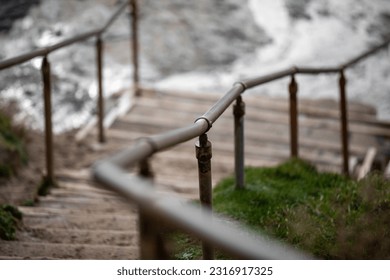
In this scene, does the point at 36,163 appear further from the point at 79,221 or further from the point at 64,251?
the point at 64,251

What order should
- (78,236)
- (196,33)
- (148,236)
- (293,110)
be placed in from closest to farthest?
(148,236)
(78,236)
(293,110)
(196,33)

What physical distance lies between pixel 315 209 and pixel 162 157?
6.89 feet

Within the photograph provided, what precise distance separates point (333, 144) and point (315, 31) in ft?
10.1

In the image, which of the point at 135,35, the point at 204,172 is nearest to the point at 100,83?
the point at 135,35

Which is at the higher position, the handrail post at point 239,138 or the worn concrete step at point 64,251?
the handrail post at point 239,138

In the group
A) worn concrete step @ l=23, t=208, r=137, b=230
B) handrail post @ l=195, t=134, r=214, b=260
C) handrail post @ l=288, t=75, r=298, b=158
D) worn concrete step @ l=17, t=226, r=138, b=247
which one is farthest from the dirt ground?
handrail post @ l=195, t=134, r=214, b=260

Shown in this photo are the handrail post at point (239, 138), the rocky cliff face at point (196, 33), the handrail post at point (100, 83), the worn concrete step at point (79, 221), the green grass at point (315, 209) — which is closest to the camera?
the green grass at point (315, 209)

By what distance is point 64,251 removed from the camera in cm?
262

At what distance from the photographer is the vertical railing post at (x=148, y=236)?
1.36 m

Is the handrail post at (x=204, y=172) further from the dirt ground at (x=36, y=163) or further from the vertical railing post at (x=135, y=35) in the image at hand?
the vertical railing post at (x=135, y=35)

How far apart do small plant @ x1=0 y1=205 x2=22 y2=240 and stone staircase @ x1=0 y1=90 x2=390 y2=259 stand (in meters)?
0.05

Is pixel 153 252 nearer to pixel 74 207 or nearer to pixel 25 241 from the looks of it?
pixel 25 241

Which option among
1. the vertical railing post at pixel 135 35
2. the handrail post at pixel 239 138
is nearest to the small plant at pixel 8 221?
the handrail post at pixel 239 138
